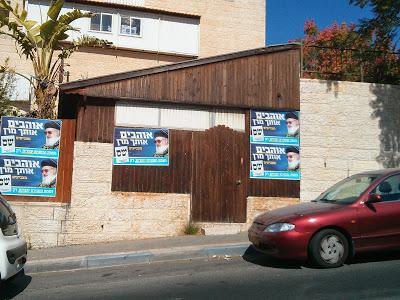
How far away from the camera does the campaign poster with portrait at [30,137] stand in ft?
32.7

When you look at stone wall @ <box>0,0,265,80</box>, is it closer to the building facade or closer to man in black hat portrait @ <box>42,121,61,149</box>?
the building facade

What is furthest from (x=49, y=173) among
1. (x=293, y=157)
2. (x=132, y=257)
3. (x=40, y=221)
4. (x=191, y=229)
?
(x=293, y=157)

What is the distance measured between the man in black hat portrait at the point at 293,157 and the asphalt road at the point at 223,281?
388 cm

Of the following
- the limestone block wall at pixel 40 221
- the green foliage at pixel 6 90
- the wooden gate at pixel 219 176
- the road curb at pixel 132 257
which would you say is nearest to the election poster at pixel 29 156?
the limestone block wall at pixel 40 221

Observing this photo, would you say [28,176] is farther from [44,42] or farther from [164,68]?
[164,68]

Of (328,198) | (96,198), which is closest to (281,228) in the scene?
(328,198)

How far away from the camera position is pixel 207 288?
21.1 feet

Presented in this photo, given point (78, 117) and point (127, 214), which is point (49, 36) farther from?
point (127, 214)

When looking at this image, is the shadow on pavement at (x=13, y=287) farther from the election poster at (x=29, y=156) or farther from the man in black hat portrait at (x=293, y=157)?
the man in black hat portrait at (x=293, y=157)

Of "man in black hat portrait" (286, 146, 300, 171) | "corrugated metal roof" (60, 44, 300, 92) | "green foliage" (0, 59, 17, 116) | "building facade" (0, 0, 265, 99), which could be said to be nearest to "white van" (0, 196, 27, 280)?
"corrugated metal roof" (60, 44, 300, 92)

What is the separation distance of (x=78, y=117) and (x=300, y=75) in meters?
5.99

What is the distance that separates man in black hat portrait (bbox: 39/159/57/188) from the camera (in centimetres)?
1016

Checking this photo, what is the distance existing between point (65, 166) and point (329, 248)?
20.3 feet

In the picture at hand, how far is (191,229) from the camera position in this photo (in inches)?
425
